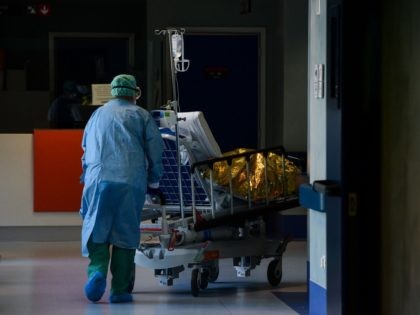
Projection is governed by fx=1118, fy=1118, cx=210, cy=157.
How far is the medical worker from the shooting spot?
7992mm

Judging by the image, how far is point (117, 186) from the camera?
26.2ft

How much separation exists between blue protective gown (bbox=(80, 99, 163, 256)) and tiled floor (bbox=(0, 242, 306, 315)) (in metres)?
0.50

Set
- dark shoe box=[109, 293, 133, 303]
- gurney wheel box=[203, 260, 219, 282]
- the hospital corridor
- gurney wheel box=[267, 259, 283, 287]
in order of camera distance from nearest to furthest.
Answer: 1. the hospital corridor
2. dark shoe box=[109, 293, 133, 303]
3. gurney wheel box=[203, 260, 219, 282]
4. gurney wheel box=[267, 259, 283, 287]

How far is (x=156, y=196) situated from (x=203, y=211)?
37 centimetres

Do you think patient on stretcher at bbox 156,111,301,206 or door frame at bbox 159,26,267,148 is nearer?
patient on stretcher at bbox 156,111,301,206

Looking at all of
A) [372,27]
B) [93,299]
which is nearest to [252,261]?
[93,299]

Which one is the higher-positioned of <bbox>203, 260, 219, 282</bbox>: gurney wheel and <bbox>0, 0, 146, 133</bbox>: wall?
<bbox>0, 0, 146, 133</bbox>: wall

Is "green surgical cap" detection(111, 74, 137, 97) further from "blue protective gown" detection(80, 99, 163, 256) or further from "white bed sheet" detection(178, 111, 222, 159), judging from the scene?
"white bed sheet" detection(178, 111, 222, 159)

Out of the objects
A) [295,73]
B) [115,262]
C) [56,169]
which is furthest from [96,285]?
[295,73]

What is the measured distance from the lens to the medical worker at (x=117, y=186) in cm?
799

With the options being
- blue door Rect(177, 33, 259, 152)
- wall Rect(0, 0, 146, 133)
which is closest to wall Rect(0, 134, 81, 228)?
wall Rect(0, 0, 146, 133)

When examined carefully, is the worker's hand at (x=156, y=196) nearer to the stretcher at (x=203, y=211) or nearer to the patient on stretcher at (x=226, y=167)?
the stretcher at (x=203, y=211)

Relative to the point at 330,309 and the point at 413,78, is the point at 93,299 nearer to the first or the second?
the point at 330,309

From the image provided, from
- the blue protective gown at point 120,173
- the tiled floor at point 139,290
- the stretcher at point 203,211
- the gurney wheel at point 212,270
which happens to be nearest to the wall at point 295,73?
the tiled floor at point 139,290
